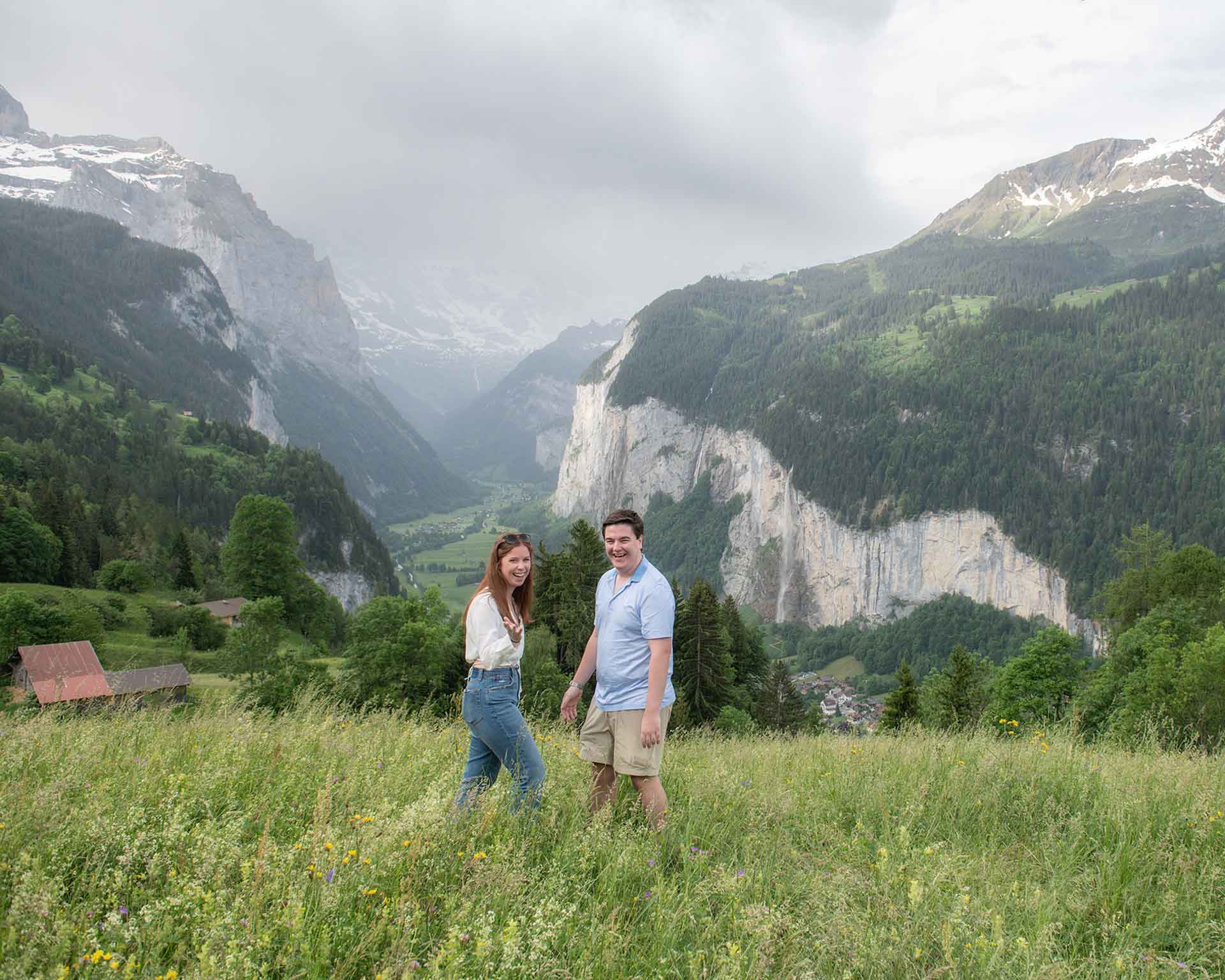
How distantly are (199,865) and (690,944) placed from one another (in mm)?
2209

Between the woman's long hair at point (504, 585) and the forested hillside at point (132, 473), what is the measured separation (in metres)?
48.6

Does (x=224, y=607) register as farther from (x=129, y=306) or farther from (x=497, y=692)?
(x=129, y=306)

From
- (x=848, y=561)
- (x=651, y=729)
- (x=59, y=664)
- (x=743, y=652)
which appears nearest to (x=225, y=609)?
(x=59, y=664)

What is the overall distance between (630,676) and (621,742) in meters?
0.43

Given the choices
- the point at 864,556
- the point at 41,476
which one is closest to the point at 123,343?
the point at 41,476

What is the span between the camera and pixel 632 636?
469 centimetres

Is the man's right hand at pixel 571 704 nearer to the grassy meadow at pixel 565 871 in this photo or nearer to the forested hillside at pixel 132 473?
the grassy meadow at pixel 565 871

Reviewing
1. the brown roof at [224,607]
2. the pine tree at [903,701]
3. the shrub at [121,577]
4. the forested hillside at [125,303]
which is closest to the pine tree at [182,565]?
the shrub at [121,577]

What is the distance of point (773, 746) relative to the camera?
8570 millimetres

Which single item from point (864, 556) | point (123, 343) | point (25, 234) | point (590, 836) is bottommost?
point (864, 556)

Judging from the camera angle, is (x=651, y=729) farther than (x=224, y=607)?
No

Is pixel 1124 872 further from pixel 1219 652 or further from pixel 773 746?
pixel 1219 652

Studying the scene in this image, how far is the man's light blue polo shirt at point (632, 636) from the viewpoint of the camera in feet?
15.1

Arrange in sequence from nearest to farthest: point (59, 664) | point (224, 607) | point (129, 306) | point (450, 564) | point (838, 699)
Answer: point (59, 664)
point (224, 607)
point (838, 699)
point (450, 564)
point (129, 306)
